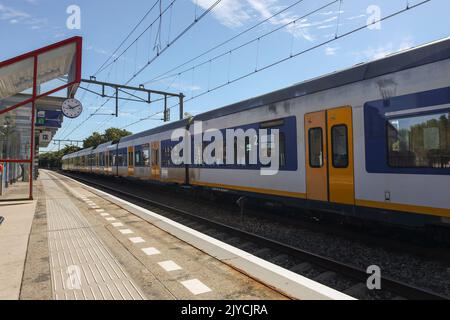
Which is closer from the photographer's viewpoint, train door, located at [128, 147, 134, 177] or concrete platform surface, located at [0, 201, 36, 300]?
concrete platform surface, located at [0, 201, 36, 300]

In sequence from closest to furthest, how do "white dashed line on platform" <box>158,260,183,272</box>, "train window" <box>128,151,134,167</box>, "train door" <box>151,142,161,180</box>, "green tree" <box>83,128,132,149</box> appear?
"white dashed line on platform" <box>158,260,183,272</box> → "train door" <box>151,142,161,180</box> → "train window" <box>128,151,134,167</box> → "green tree" <box>83,128,132,149</box>

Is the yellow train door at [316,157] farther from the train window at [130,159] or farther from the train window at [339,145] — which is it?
the train window at [130,159]

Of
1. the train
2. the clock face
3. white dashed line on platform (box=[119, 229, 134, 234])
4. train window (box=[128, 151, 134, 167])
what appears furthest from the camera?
train window (box=[128, 151, 134, 167])

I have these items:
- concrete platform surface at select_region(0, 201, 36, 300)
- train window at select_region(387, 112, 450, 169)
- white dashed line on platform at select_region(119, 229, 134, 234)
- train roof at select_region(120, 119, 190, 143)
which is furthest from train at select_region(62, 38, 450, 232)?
concrete platform surface at select_region(0, 201, 36, 300)

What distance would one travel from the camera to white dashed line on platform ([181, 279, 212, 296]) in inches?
164

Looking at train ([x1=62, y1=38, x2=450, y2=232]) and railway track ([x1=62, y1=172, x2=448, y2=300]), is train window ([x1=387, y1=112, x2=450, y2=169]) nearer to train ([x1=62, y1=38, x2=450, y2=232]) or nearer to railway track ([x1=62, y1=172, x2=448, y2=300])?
train ([x1=62, y1=38, x2=450, y2=232])

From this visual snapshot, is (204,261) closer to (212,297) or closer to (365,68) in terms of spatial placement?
(212,297)

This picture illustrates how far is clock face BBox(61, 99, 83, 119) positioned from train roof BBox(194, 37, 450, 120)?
990 cm

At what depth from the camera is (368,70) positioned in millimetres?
6605

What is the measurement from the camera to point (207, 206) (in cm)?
1277

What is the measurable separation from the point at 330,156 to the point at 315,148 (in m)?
0.48

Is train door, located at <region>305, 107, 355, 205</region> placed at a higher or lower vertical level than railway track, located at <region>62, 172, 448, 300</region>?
higher
